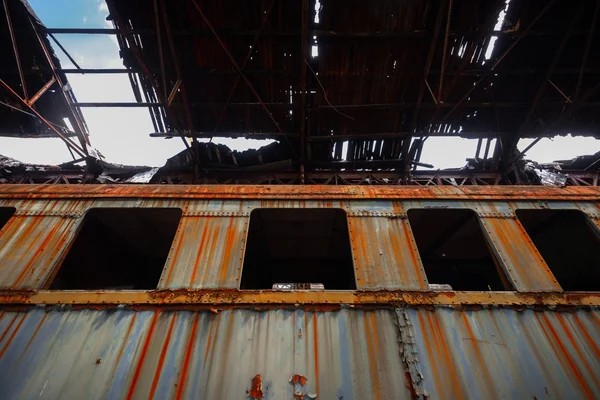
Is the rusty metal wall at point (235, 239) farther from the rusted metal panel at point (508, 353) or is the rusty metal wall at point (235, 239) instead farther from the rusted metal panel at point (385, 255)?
the rusted metal panel at point (508, 353)

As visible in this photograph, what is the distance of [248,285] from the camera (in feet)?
26.9

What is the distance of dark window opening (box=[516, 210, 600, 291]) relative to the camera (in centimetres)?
614

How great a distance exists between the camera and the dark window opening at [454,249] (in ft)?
21.1

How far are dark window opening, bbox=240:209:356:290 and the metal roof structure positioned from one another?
89.1 inches

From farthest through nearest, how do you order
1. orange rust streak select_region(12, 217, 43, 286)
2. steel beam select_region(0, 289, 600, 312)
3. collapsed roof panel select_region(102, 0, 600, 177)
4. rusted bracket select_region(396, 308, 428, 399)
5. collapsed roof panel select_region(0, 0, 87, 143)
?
collapsed roof panel select_region(0, 0, 87, 143) < collapsed roof panel select_region(102, 0, 600, 177) < orange rust streak select_region(12, 217, 43, 286) < steel beam select_region(0, 289, 600, 312) < rusted bracket select_region(396, 308, 428, 399)

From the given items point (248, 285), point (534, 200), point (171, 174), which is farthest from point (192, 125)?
point (534, 200)

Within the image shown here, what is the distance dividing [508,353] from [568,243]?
14.7 ft

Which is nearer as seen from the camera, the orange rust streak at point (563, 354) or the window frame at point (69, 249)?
the orange rust streak at point (563, 354)

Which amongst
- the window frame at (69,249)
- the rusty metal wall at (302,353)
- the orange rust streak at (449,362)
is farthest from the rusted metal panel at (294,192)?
the orange rust streak at (449,362)

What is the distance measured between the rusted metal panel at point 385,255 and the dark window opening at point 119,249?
12.6ft

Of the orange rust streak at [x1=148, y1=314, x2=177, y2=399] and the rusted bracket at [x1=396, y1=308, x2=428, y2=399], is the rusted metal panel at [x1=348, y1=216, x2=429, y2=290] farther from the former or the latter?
the orange rust streak at [x1=148, y1=314, x2=177, y2=399]

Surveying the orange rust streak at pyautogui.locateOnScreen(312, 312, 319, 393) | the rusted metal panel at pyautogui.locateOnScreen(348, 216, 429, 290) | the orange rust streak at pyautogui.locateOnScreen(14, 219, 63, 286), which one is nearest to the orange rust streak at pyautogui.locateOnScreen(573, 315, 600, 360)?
the rusted metal panel at pyautogui.locateOnScreen(348, 216, 429, 290)

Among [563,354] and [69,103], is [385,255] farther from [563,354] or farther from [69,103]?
[69,103]

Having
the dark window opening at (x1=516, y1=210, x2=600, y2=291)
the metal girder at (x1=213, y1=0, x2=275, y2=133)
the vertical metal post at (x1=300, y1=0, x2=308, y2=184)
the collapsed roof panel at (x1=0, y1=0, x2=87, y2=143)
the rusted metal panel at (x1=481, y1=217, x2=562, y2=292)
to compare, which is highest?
the collapsed roof panel at (x1=0, y1=0, x2=87, y2=143)
